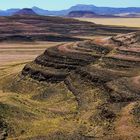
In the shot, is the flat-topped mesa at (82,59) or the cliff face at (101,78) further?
the flat-topped mesa at (82,59)

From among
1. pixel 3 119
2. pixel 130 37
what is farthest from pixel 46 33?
pixel 3 119

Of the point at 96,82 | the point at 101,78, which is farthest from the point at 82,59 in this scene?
the point at 96,82

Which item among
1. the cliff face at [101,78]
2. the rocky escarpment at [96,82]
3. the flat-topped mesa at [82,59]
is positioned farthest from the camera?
the flat-topped mesa at [82,59]

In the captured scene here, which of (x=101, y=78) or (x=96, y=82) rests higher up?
(x=101, y=78)

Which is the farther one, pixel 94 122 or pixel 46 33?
pixel 46 33

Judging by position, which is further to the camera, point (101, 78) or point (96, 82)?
point (101, 78)

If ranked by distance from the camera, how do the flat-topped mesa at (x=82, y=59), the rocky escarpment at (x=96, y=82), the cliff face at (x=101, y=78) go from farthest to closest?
the flat-topped mesa at (x=82, y=59), the cliff face at (x=101, y=78), the rocky escarpment at (x=96, y=82)

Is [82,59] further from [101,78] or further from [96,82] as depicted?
[96,82]

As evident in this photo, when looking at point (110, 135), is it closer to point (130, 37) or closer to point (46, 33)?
point (130, 37)
